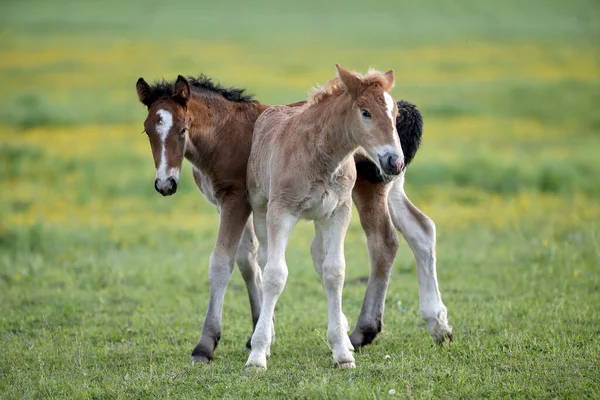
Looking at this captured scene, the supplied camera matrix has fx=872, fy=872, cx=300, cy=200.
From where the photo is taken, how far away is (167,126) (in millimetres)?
8203

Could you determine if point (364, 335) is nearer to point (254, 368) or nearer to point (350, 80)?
point (254, 368)

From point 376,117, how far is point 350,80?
1.46 ft

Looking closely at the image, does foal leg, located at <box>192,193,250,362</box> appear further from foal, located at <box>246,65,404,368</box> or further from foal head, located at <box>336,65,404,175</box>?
foal head, located at <box>336,65,404,175</box>

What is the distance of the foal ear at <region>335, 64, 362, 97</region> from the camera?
7566mm

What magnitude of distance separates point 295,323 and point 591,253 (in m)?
5.11

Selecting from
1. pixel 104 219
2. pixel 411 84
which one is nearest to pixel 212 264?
pixel 104 219

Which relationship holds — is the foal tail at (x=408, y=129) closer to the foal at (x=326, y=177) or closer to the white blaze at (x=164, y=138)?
the foal at (x=326, y=177)

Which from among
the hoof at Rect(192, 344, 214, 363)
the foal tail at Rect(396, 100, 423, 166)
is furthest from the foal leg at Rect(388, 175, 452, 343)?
the hoof at Rect(192, 344, 214, 363)

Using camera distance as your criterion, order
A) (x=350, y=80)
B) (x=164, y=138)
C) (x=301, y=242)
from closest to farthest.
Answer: (x=350, y=80) < (x=164, y=138) < (x=301, y=242)

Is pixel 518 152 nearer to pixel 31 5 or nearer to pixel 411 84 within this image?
pixel 411 84

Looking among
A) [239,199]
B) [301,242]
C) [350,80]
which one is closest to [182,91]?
[239,199]

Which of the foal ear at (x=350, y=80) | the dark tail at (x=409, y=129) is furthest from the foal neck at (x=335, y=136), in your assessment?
the dark tail at (x=409, y=129)

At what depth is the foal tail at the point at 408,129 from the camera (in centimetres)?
889

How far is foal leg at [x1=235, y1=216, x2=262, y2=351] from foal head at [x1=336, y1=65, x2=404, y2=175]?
2.09 metres
